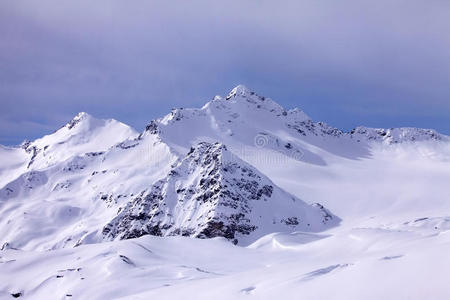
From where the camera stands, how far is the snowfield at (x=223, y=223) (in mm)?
16422

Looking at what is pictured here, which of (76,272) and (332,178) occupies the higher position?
(332,178)

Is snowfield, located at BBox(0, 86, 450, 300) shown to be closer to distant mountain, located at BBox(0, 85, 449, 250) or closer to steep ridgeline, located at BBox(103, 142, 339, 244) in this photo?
steep ridgeline, located at BBox(103, 142, 339, 244)

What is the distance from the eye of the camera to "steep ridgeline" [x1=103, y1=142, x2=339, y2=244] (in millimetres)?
89125

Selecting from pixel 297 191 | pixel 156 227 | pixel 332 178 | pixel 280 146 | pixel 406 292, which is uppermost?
pixel 280 146

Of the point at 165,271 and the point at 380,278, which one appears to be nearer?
the point at 380,278

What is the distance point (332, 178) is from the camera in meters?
154

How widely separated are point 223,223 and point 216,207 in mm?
4232

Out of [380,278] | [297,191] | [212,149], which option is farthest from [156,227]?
[380,278]

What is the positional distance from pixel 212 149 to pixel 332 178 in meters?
58.7

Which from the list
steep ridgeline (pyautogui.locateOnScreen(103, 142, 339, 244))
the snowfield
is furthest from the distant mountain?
the snowfield

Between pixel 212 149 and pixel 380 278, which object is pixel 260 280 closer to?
pixel 380 278

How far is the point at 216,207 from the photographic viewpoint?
9062cm

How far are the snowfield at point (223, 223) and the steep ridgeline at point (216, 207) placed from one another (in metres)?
0.30

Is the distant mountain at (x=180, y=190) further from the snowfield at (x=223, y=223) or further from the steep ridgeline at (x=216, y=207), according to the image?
the snowfield at (x=223, y=223)
